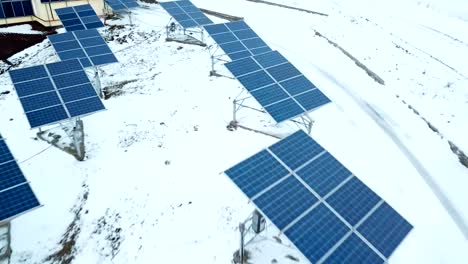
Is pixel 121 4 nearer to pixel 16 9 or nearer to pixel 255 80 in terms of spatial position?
pixel 16 9

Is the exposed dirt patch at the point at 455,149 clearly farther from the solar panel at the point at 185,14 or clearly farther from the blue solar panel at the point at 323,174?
the solar panel at the point at 185,14

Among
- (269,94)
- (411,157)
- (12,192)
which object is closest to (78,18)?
(269,94)

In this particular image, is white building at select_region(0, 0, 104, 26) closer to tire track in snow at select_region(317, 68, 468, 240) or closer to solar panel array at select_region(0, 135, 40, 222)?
solar panel array at select_region(0, 135, 40, 222)

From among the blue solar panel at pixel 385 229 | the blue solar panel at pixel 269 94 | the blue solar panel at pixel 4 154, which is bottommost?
the blue solar panel at pixel 4 154

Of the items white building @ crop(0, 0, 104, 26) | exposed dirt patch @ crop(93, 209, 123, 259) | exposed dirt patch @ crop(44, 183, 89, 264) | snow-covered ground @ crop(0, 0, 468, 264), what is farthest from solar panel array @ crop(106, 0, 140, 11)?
exposed dirt patch @ crop(93, 209, 123, 259)

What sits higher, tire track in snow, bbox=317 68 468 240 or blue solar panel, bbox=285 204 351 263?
blue solar panel, bbox=285 204 351 263

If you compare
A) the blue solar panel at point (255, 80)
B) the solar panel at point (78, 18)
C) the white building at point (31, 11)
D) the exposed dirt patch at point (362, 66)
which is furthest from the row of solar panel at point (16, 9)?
the exposed dirt patch at point (362, 66)
